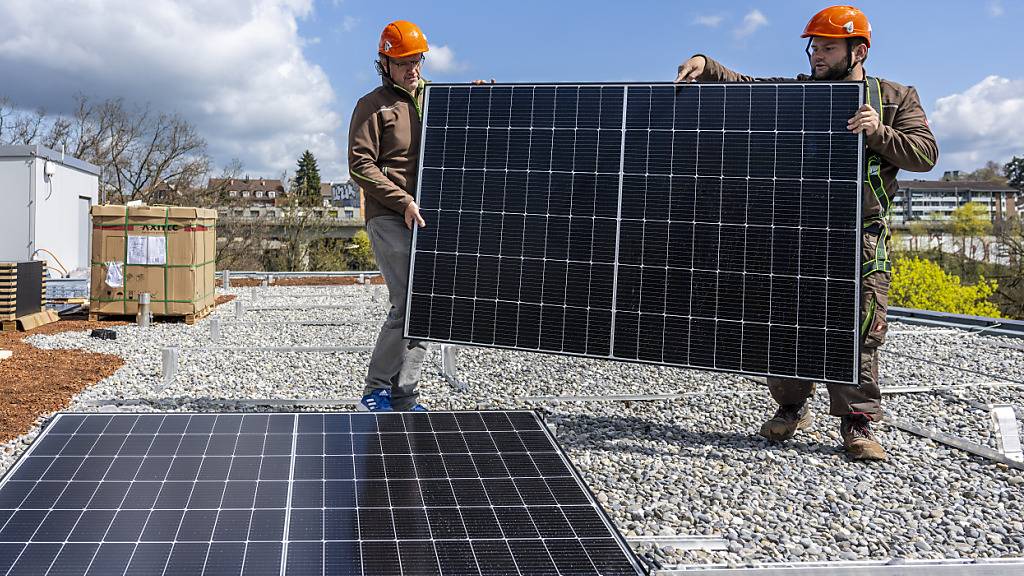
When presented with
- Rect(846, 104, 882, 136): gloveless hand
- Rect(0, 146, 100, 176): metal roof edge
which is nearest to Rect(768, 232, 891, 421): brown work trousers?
→ Rect(846, 104, 882, 136): gloveless hand

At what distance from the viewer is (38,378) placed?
709 centimetres

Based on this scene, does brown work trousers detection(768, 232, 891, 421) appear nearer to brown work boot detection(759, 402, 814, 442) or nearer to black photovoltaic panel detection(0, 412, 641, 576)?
brown work boot detection(759, 402, 814, 442)

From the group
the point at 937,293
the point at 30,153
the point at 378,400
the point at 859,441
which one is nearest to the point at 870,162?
the point at 859,441

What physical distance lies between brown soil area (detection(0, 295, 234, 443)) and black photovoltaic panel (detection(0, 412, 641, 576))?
3.09 meters

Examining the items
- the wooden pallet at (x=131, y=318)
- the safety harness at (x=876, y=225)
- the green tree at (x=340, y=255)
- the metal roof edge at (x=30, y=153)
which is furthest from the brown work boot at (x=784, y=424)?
the green tree at (x=340, y=255)

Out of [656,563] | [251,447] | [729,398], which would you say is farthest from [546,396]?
[251,447]

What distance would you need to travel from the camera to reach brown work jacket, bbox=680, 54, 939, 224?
4062 millimetres

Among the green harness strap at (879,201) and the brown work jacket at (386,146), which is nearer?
the green harness strap at (879,201)

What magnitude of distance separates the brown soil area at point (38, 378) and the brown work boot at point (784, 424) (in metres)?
5.19

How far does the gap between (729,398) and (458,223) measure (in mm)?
3160

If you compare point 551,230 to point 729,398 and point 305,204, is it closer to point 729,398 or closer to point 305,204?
point 729,398

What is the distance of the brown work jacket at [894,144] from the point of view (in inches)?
160

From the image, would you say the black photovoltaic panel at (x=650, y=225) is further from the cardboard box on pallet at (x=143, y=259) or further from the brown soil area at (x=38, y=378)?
the cardboard box on pallet at (x=143, y=259)

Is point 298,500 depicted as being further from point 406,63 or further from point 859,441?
point 859,441
